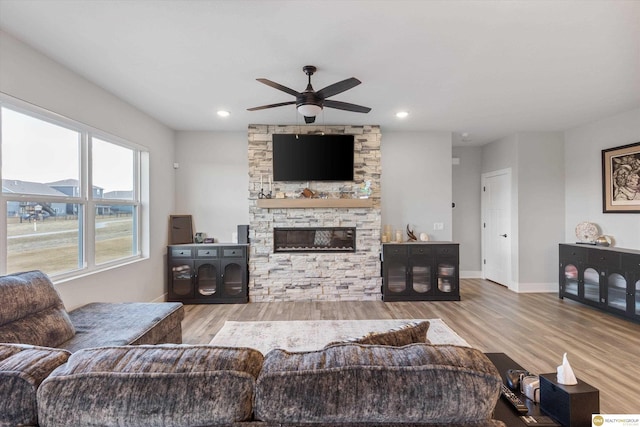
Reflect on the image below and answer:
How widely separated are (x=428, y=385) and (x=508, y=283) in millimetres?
5451

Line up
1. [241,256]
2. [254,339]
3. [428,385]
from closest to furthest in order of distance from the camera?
[428,385] < [254,339] < [241,256]

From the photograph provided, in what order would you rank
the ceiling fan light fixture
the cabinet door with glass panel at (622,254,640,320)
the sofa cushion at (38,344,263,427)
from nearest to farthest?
1. the sofa cushion at (38,344,263,427)
2. the ceiling fan light fixture
3. the cabinet door with glass panel at (622,254,640,320)

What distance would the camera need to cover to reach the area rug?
10.4ft

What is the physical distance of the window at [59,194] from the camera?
2441 millimetres

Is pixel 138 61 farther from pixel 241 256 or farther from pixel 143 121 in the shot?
pixel 241 256

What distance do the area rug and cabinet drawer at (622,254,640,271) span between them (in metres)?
2.35

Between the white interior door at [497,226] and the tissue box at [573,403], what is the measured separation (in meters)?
4.80

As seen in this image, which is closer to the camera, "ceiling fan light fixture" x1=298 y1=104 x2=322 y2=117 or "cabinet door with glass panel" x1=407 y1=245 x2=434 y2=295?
"ceiling fan light fixture" x1=298 y1=104 x2=322 y2=117

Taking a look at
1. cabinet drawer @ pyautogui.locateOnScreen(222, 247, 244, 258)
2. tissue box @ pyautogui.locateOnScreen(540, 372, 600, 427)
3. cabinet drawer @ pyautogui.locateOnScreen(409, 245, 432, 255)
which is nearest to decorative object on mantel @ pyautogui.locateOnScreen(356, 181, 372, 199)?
cabinet drawer @ pyautogui.locateOnScreen(409, 245, 432, 255)

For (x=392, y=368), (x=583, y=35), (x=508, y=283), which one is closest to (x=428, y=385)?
(x=392, y=368)

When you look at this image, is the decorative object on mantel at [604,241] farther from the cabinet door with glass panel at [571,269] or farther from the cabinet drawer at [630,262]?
the cabinet drawer at [630,262]

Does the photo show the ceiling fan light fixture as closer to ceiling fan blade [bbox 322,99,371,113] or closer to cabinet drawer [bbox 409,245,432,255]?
ceiling fan blade [bbox 322,99,371,113]

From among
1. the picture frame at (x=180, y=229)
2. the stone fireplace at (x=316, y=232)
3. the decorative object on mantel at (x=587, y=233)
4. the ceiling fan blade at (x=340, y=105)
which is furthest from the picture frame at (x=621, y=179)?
the picture frame at (x=180, y=229)

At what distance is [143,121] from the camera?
414cm
